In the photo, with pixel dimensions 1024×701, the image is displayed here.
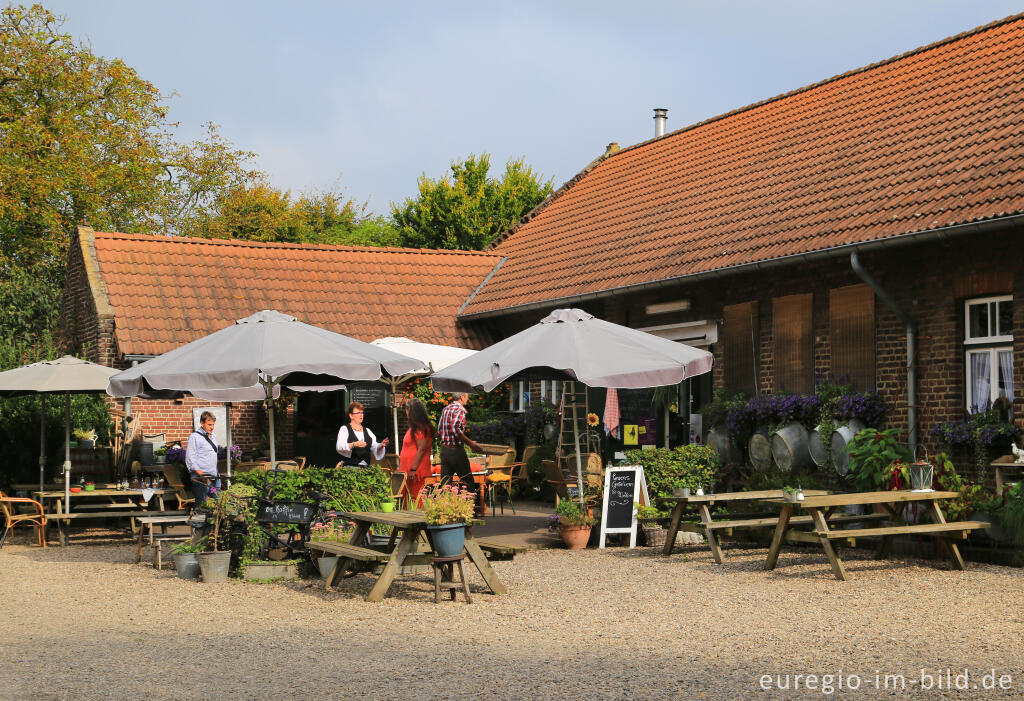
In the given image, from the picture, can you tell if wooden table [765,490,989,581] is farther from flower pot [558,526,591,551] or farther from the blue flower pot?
the blue flower pot

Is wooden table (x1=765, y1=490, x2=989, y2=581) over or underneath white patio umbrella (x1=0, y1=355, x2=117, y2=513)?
underneath

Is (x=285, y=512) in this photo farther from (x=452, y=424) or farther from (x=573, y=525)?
(x=573, y=525)

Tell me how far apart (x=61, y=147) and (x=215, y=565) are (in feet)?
99.7

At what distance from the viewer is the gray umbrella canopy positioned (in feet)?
40.2

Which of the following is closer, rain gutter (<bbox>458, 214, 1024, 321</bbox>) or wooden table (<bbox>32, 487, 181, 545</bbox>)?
rain gutter (<bbox>458, 214, 1024, 321</bbox>)

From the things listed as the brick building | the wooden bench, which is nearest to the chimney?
the brick building

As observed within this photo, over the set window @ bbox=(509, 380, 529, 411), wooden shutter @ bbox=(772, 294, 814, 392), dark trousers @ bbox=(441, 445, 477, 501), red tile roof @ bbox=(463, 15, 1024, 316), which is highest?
red tile roof @ bbox=(463, 15, 1024, 316)

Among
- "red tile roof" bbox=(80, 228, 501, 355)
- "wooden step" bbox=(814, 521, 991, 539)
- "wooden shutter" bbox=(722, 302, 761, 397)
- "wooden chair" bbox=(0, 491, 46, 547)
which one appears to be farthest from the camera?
"red tile roof" bbox=(80, 228, 501, 355)

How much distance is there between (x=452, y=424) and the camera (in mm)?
13125

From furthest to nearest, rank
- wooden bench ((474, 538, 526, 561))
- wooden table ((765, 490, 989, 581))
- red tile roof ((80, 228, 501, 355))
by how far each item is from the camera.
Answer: red tile roof ((80, 228, 501, 355))
wooden bench ((474, 538, 526, 561))
wooden table ((765, 490, 989, 581))

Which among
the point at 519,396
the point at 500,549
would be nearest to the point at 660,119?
the point at 519,396

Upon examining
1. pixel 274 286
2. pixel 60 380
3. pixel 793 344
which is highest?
pixel 274 286

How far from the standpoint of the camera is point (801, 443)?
13938mm

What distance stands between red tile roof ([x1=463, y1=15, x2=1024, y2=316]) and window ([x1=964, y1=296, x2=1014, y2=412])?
115cm
